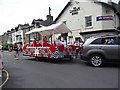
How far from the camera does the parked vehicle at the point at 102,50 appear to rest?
805 cm

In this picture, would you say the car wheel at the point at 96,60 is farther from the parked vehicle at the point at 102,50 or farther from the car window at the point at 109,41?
the car window at the point at 109,41

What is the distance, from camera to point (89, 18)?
22.6 meters

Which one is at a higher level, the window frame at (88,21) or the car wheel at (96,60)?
the window frame at (88,21)

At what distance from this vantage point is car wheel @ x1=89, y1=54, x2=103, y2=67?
833cm

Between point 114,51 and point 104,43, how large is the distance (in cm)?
72

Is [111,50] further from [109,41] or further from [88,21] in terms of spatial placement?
[88,21]

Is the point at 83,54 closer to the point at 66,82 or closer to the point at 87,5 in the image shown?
the point at 66,82

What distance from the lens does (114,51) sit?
801 centimetres

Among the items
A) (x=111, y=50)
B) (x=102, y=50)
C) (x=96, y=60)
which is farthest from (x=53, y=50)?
(x=111, y=50)

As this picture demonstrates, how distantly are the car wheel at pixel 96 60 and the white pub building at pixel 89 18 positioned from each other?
1303 centimetres

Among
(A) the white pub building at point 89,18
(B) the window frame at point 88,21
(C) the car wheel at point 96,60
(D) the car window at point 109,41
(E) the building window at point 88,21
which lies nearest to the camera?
(D) the car window at point 109,41

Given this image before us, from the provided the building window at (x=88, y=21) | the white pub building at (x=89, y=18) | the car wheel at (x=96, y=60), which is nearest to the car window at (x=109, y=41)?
the car wheel at (x=96, y=60)

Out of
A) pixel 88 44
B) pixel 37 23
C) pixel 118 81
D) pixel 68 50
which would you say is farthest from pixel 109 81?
pixel 37 23

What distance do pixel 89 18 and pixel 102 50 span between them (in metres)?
15.2
